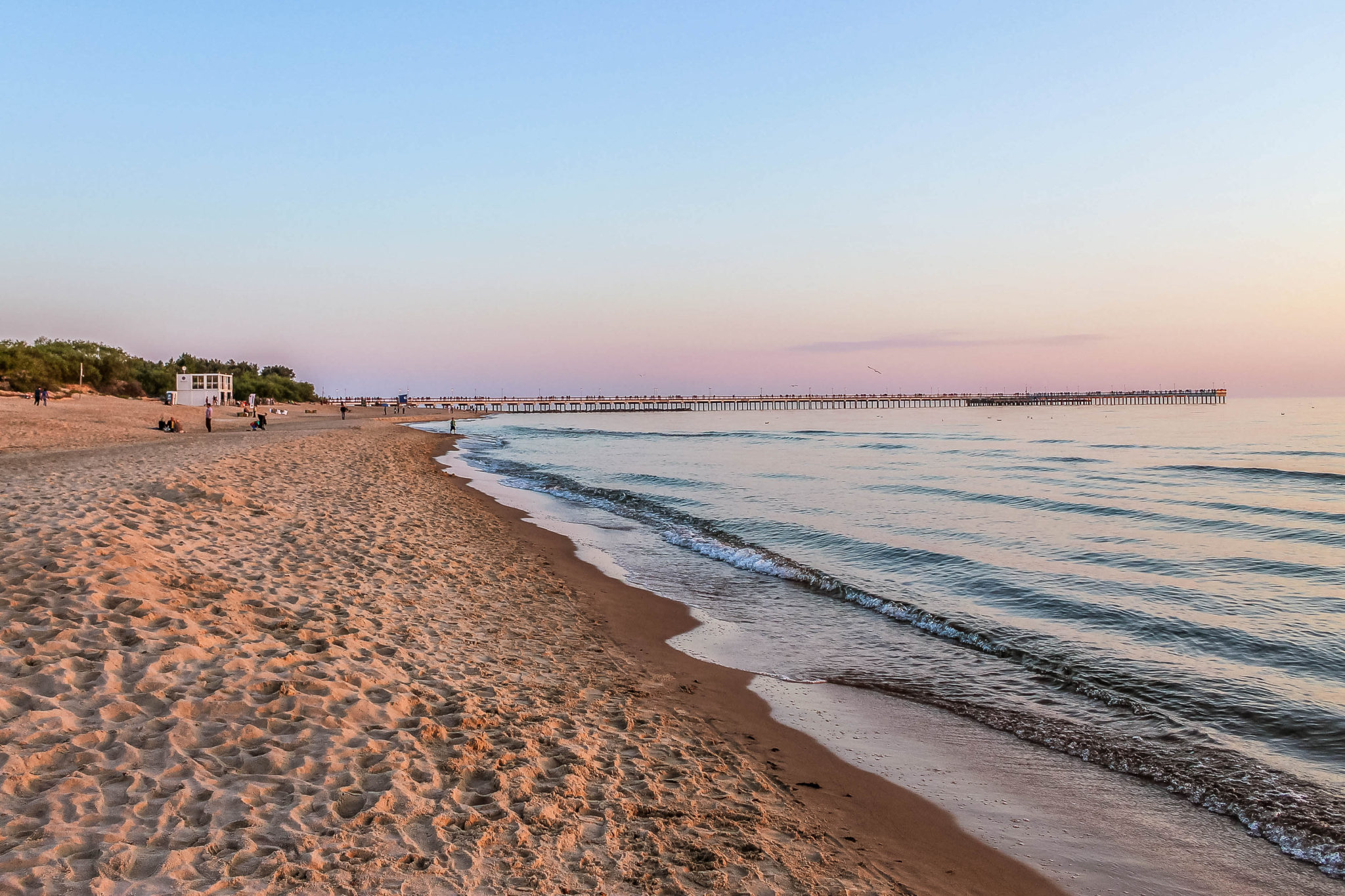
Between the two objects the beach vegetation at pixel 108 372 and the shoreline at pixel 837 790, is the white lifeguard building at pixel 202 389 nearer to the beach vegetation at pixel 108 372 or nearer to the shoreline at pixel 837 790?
the beach vegetation at pixel 108 372

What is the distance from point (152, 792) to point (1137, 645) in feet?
31.9

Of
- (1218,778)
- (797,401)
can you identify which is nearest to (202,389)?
(1218,778)

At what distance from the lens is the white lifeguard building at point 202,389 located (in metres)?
63.8

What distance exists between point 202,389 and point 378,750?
73.3 metres

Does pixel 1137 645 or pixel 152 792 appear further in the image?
pixel 1137 645

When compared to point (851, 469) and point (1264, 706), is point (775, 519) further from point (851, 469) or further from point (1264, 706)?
point (851, 469)

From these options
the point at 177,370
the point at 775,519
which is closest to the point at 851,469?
the point at 775,519

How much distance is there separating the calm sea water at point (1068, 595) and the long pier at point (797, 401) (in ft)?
412

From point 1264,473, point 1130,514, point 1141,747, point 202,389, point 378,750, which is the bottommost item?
point 1141,747

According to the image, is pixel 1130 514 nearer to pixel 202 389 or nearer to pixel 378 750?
pixel 378 750

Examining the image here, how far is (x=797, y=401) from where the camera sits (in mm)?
180625

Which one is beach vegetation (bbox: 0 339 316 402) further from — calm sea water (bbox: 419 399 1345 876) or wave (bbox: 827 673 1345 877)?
Result: wave (bbox: 827 673 1345 877)

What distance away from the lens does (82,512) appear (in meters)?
9.98

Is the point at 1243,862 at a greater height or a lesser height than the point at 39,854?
lesser
